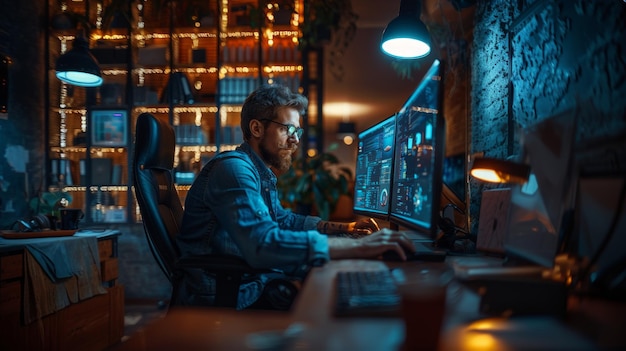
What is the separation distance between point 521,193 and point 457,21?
7.73 feet

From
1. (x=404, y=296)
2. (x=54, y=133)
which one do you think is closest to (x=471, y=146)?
(x=404, y=296)

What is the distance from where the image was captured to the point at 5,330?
1.94m

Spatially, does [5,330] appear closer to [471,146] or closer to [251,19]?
[471,146]

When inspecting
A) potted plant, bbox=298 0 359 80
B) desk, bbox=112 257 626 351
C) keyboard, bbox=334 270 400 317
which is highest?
potted plant, bbox=298 0 359 80

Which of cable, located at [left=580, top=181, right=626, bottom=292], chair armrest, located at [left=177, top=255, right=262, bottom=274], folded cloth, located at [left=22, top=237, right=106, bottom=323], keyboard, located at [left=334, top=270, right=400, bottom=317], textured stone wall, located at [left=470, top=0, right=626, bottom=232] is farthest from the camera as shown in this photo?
folded cloth, located at [left=22, top=237, right=106, bottom=323]

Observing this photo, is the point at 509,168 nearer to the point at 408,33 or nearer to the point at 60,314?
the point at 408,33

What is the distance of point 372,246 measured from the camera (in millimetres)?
1215

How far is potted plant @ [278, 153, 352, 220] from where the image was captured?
4.15 m

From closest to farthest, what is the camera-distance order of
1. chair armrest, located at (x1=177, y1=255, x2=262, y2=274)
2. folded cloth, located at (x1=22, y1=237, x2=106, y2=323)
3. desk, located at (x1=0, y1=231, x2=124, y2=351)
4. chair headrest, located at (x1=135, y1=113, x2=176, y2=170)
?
chair armrest, located at (x1=177, y1=255, x2=262, y2=274) < chair headrest, located at (x1=135, y1=113, x2=176, y2=170) < desk, located at (x1=0, y1=231, x2=124, y2=351) < folded cloth, located at (x1=22, y1=237, x2=106, y2=323)

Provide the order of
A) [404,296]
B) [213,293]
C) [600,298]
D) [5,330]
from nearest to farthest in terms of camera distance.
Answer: [404,296] < [600,298] < [213,293] < [5,330]

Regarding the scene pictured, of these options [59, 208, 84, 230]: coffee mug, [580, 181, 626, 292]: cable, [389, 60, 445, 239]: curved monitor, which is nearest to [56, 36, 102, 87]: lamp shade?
[59, 208, 84, 230]: coffee mug

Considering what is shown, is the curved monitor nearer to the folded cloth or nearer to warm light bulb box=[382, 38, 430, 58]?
warm light bulb box=[382, 38, 430, 58]

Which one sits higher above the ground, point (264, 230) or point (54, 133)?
point (54, 133)

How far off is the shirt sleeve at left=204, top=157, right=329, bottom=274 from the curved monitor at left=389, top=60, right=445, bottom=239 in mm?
300
